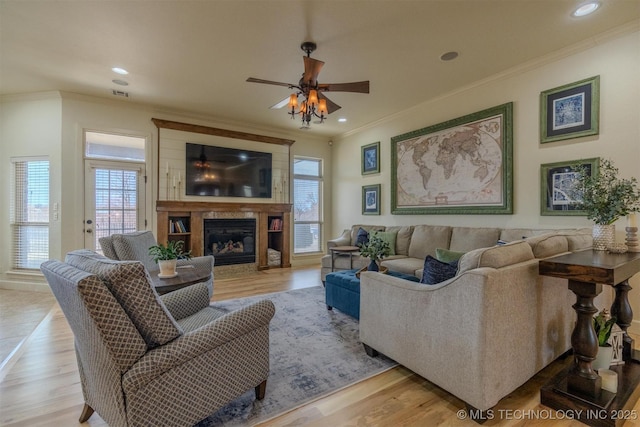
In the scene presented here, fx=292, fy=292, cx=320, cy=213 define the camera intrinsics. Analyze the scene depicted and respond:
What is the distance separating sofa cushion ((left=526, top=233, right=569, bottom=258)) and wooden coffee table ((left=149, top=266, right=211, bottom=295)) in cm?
271

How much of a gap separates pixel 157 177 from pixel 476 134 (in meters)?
5.10

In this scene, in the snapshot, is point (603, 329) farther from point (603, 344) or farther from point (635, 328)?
point (635, 328)

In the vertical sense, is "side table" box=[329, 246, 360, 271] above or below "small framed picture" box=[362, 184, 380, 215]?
below

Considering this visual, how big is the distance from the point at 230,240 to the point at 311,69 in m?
3.91

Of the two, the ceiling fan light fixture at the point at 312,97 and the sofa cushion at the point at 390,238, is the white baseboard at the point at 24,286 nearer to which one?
the ceiling fan light fixture at the point at 312,97

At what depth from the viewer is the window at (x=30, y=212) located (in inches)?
178

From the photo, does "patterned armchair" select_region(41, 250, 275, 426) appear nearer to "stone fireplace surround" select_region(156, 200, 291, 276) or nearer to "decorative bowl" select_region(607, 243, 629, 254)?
"decorative bowl" select_region(607, 243, 629, 254)

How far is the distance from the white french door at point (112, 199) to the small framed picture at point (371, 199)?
4051 millimetres

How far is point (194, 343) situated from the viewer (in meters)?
1.40

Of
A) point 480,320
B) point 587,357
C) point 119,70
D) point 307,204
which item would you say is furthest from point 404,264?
point 119,70

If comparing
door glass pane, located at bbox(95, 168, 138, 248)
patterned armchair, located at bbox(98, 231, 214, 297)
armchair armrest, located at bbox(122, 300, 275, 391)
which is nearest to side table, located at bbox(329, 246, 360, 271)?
patterned armchair, located at bbox(98, 231, 214, 297)

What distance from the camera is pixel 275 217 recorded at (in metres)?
6.30

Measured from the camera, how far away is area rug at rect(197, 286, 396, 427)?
5.82 feet

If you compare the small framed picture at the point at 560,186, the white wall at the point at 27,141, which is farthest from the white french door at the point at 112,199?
the small framed picture at the point at 560,186
